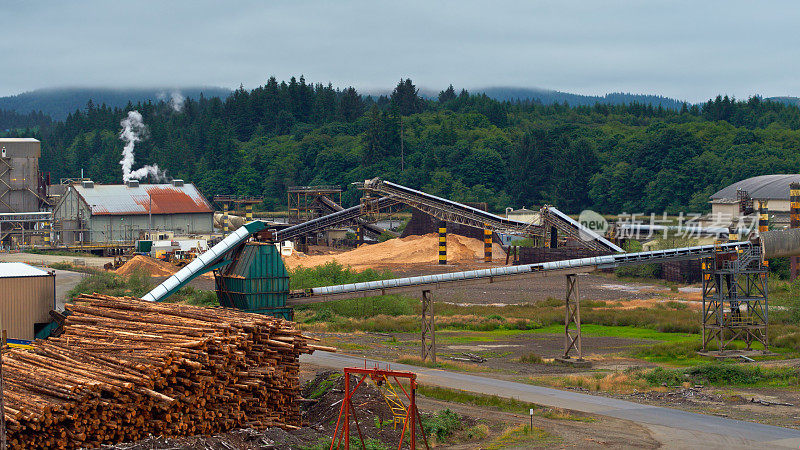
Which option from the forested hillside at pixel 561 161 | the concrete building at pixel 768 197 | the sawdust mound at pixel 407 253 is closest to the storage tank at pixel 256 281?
the sawdust mound at pixel 407 253

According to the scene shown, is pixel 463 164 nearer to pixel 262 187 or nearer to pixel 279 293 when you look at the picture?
pixel 262 187

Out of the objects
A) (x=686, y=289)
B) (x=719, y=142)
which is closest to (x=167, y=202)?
(x=686, y=289)

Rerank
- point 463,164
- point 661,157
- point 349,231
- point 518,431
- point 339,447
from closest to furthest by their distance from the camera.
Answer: point 339,447, point 518,431, point 349,231, point 661,157, point 463,164

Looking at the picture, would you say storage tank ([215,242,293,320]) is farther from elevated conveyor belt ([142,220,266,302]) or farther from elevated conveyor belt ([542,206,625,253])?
elevated conveyor belt ([542,206,625,253])

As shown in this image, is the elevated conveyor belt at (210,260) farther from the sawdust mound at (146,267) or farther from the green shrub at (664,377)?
the sawdust mound at (146,267)

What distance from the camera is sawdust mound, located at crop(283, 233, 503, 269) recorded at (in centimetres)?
10538

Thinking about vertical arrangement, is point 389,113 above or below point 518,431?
above

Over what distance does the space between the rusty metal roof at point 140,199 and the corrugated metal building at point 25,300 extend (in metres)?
75.4

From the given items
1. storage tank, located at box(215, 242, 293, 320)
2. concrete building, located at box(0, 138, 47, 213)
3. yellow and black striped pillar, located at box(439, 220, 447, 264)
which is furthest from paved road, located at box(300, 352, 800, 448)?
concrete building, located at box(0, 138, 47, 213)

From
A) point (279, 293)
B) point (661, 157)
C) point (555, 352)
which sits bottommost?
point (555, 352)

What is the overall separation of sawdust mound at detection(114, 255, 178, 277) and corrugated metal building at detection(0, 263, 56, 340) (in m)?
51.2

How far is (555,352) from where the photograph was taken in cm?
5309

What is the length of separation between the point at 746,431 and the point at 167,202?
9567cm

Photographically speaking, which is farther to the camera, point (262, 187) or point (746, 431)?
point (262, 187)
